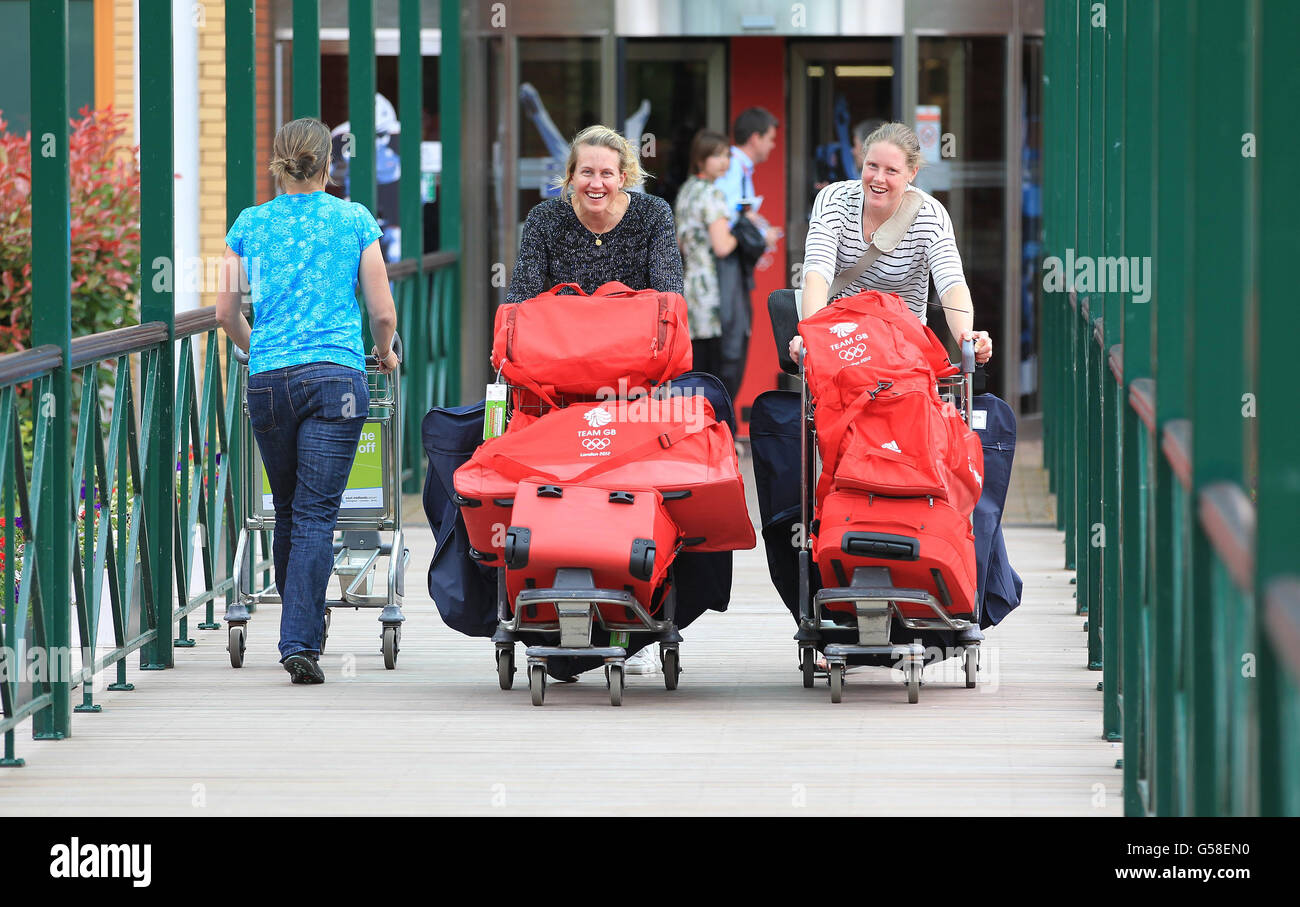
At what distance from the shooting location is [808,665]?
5453mm

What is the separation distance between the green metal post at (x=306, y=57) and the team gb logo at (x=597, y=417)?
292 centimetres

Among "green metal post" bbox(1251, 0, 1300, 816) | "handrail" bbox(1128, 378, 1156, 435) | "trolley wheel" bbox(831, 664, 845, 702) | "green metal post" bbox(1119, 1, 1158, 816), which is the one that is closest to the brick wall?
"trolley wheel" bbox(831, 664, 845, 702)

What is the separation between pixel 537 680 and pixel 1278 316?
3.22m

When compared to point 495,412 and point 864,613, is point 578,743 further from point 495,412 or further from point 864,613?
point 495,412

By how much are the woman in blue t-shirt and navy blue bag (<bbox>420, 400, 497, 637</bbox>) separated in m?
0.24

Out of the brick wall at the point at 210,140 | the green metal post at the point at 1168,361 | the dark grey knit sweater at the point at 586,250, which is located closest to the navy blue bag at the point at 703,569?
the dark grey knit sweater at the point at 586,250

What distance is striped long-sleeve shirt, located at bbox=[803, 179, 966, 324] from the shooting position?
5.39m

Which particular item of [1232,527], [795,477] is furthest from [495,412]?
[1232,527]

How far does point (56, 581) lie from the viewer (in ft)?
15.7

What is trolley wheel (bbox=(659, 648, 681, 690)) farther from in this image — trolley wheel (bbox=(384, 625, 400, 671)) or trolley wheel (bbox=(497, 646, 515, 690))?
trolley wheel (bbox=(384, 625, 400, 671))

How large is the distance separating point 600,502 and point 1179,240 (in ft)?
6.47

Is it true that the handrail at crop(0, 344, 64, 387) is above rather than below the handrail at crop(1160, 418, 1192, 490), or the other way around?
above
